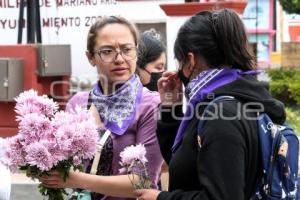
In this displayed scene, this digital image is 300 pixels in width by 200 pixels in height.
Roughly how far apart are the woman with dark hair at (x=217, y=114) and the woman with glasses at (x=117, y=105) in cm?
27

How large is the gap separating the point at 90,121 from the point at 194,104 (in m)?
0.43

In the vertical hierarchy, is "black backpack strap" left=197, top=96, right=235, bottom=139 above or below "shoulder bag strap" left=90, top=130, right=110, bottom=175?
above

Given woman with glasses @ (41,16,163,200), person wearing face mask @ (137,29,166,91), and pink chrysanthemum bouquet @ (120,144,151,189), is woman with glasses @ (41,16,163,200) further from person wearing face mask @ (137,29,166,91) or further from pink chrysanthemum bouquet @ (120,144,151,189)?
person wearing face mask @ (137,29,166,91)

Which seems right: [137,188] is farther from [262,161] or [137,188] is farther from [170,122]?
[262,161]

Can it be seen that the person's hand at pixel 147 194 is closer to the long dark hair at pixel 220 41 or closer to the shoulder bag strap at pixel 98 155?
the shoulder bag strap at pixel 98 155

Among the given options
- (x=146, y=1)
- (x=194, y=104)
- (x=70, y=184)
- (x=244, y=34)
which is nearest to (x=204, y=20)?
(x=244, y=34)

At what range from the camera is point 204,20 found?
2.15 meters

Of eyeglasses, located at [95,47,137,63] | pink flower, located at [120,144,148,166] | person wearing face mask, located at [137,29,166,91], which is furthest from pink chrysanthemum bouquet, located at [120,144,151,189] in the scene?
person wearing face mask, located at [137,29,166,91]

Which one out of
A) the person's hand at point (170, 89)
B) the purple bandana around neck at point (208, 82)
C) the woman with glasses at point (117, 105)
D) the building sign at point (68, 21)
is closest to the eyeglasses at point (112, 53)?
the woman with glasses at point (117, 105)

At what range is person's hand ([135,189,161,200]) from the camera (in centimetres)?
215

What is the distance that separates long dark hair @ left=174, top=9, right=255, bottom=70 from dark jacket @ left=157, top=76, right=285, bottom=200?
0.08m

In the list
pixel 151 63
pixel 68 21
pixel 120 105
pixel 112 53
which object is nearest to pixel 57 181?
pixel 120 105

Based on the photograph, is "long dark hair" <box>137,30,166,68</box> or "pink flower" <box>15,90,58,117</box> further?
"long dark hair" <box>137,30,166,68</box>

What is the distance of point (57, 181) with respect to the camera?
236 centimetres
